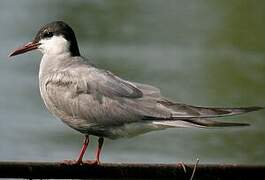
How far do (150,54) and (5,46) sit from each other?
6.14ft

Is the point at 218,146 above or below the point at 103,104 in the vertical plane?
below

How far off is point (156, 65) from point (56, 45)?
536cm

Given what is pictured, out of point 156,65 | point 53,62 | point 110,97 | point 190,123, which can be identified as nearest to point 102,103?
point 110,97

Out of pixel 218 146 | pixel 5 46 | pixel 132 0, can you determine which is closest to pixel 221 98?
pixel 218 146

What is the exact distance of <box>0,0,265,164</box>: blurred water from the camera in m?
11.2

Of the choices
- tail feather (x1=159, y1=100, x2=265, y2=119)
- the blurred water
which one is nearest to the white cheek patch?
tail feather (x1=159, y1=100, x2=265, y2=119)

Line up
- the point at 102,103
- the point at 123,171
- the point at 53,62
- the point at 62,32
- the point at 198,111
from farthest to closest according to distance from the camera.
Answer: the point at 62,32 → the point at 53,62 → the point at 102,103 → the point at 198,111 → the point at 123,171

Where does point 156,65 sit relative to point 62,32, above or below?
below

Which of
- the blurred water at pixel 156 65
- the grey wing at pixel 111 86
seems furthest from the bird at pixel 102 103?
the blurred water at pixel 156 65

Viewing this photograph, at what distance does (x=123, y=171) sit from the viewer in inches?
250

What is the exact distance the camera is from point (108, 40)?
47.3ft

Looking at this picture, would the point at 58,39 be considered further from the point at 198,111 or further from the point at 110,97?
the point at 198,111

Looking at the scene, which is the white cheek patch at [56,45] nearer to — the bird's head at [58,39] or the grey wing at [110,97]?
the bird's head at [58,39]

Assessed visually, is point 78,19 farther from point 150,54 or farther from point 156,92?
point 156,92
